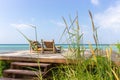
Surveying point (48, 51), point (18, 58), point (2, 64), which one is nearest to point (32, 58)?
point (18, 58)

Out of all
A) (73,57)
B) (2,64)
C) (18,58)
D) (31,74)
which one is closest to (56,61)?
(31,74)

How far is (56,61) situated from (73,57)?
4885 millimetres

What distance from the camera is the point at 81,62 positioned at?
2287mm

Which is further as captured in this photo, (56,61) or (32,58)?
(32,58)

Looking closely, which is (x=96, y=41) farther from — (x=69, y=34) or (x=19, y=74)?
(x=19, y=74)

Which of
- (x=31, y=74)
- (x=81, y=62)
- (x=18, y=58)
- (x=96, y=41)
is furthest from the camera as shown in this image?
(x=18, y=58)

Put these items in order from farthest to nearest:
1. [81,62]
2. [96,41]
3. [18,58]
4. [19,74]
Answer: [18,58]
[19,74]
[81,62]
[96,41]

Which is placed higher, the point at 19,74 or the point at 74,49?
the point at 74,49

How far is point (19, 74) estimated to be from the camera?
7406 millimetres

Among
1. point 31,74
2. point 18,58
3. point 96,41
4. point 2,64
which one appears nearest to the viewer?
point 96,41

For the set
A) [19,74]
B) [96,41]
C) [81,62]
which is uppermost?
[96,41]

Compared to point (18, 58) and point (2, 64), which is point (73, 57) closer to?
point (18, 58)

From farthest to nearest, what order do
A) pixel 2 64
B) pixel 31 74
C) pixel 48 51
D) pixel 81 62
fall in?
1. pixel 48 51
2. pixel 2 64
3. pixel 31 74
4. pixel 81 62

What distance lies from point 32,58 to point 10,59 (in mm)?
857
